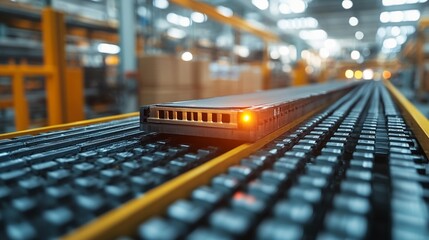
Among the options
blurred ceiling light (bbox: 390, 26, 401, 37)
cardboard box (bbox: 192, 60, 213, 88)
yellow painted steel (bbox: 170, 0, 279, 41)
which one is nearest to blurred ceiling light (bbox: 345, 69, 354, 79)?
blurred ceiling light (bbox: 390, 26, 401, 37)

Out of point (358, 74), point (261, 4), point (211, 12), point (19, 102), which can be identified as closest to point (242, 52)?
point (261, 4)

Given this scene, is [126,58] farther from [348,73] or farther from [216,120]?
[348,73]

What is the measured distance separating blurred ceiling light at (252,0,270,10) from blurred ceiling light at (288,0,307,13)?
846mm

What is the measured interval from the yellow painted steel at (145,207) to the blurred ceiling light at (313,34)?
1763 cm

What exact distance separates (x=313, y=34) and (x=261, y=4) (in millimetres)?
8391

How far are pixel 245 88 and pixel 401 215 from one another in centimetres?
663

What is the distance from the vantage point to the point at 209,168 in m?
0.82

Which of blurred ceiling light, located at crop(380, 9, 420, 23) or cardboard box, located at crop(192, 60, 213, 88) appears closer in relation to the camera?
cardboard box, located at crop(192, 60, 213, 88)

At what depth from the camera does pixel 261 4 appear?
36.6ft

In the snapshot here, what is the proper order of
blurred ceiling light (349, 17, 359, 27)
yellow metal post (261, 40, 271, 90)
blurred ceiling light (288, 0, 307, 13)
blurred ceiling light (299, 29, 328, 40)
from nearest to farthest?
yellow metal post (261, 40, 271, 90) → blurred ceiling light (288, 0, 307, 13) → blurred ceiling light (349, 17, 359, 27) → blurred ceiling light (299, 29, 328, 40)

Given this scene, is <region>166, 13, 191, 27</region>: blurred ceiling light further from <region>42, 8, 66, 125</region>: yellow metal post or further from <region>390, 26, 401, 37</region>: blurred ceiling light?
<region>390, 26, 401, 37</region>: blurred ceiling light

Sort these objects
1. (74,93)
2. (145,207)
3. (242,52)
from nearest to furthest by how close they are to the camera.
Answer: (145,207) < (74,93) < (242,52)

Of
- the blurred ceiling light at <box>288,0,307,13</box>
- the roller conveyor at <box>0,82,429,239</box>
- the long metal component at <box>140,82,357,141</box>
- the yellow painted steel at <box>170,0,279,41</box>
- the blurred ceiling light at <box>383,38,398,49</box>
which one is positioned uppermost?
the blurred ceiling light at <box>383,38,398,49</box>

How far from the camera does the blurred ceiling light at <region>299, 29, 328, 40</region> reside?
1722 centimetres
